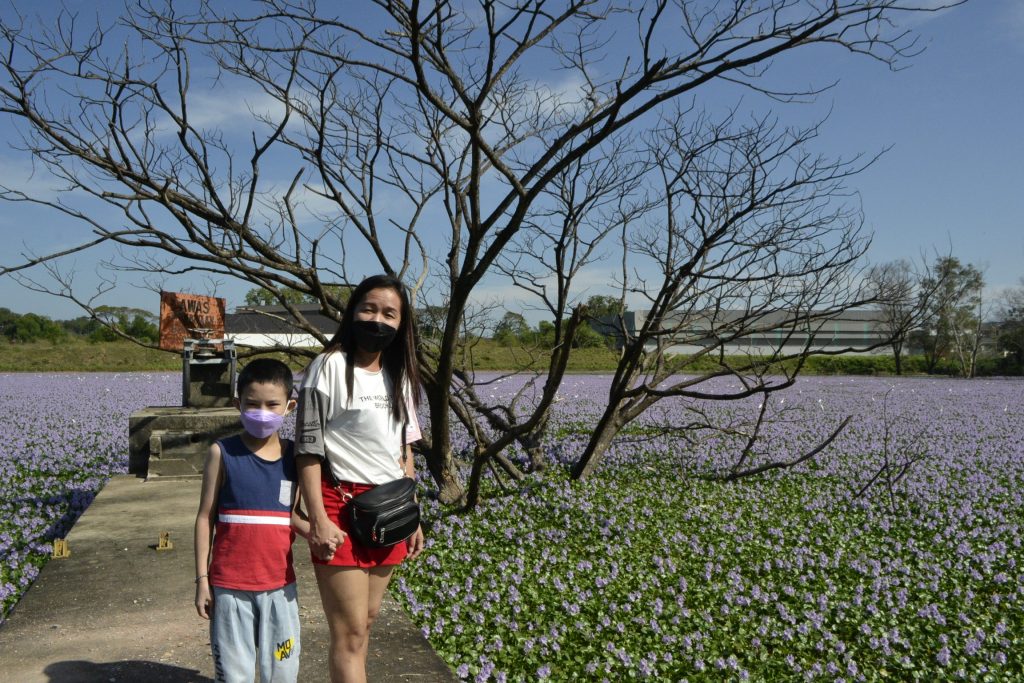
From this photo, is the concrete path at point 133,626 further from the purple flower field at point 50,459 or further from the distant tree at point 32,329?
the distant tree at point 32,329

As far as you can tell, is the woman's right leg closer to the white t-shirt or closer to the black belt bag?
the black belt bag

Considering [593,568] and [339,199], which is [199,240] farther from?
[593,568]

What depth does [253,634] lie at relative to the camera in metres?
2.72

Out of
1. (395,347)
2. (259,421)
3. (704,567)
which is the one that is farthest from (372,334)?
(704,567)

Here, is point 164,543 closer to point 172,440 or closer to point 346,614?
point 172,440

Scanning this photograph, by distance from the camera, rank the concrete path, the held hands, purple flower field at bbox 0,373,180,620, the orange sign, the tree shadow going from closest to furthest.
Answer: the held hands
the tree shadow
the concrete path
purple flower field at bbox 0,373,180,620
the orange sign

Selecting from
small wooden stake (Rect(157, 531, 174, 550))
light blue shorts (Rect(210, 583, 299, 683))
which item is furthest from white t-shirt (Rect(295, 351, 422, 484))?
small wooden stake (Rect(157, 531, 174, 550))

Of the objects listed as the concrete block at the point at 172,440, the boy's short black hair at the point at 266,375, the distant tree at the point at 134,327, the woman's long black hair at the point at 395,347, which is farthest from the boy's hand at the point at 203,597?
the distant tree at the point at 134,327

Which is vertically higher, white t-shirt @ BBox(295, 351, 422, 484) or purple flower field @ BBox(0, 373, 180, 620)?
white t-shirt @ BBox(295, 351, 422, 484)

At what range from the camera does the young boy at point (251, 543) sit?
2.65 meters

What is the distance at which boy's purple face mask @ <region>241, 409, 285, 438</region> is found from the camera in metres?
2.75

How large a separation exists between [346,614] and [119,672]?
1454 millimetres

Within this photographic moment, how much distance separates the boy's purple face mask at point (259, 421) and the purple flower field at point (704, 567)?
1.86 m

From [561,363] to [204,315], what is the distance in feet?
17.7
